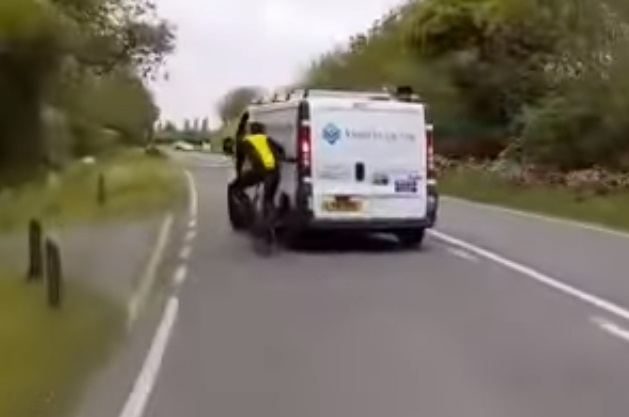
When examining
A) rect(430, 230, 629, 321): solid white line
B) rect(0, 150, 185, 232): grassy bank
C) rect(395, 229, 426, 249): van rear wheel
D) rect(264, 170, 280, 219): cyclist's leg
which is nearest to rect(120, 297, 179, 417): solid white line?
rect(430, 230, 629, 321): solid white line

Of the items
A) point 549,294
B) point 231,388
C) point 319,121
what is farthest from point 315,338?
point 319,121

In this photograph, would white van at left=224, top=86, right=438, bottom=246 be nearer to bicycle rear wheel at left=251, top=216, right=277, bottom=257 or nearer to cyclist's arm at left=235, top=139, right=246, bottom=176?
bicycle rear wheel at left=251, top=216, right=277, bottom=257

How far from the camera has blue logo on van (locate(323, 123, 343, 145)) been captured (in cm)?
2109

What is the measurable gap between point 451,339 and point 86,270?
22.8 feet

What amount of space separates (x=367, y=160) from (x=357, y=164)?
6.9 inches

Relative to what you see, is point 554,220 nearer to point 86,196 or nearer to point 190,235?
point 190,235

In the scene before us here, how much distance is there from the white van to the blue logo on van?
14 millimetres

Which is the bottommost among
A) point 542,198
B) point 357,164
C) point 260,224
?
point 542,198

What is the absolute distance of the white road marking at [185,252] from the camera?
2042 centimetres

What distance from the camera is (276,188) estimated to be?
2183 cm

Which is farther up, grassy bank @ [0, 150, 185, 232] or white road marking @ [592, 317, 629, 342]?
white road marking @ [592, 317, 629, 342]

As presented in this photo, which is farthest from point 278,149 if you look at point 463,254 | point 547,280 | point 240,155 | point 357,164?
point 547,280

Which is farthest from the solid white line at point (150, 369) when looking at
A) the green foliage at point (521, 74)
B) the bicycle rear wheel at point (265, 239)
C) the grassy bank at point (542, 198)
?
the green foliage at point (521, 74)

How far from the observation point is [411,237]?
73.6ft
